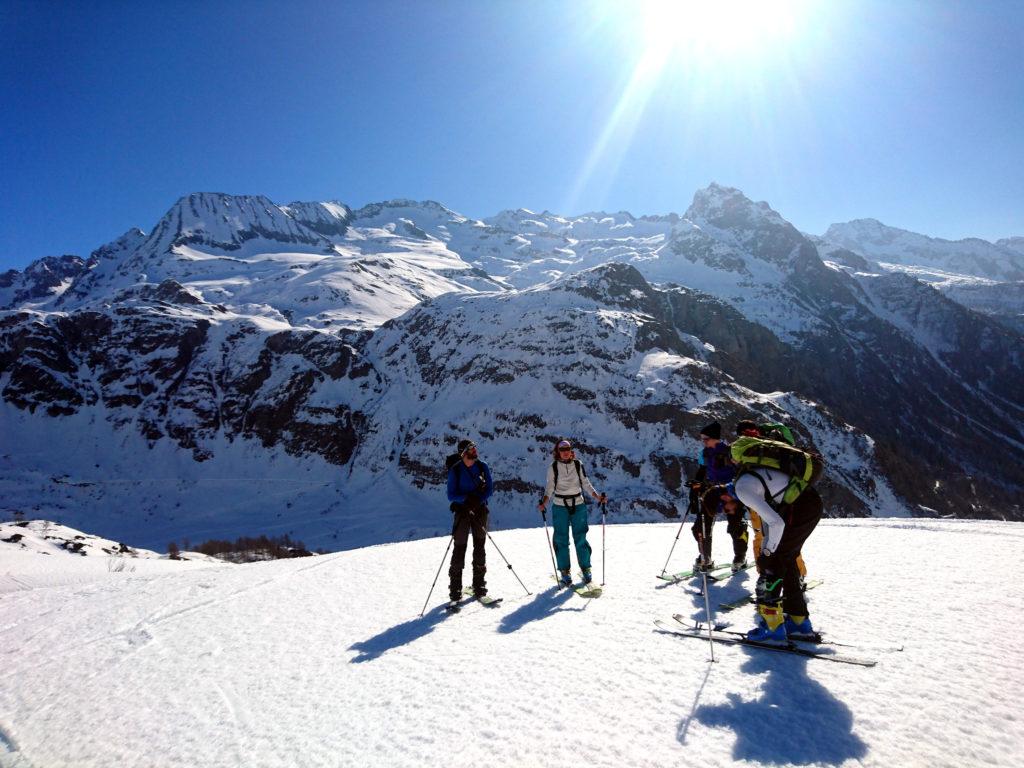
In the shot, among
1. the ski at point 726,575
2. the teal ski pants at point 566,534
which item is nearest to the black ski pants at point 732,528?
the ski at point 726,575

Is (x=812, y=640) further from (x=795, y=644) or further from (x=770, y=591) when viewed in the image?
(x=770, y=591)

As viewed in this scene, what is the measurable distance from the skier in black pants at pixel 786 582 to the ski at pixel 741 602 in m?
1.39

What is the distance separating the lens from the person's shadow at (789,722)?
365 centimetres

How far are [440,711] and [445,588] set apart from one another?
16.6 ft

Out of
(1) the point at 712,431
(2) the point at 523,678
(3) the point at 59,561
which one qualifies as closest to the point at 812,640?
(2) the point at 523,678

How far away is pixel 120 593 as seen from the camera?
1053 centimetres

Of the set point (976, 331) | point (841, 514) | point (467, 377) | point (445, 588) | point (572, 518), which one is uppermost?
point (976, 331)

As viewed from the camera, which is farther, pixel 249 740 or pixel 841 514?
pixel 841 514

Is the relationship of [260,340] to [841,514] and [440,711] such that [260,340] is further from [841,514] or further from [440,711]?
[440,711]

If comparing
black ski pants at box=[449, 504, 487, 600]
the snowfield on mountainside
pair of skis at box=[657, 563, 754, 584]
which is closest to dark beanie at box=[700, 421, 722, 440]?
pair of skis at box=[657, 563, 754, 584]

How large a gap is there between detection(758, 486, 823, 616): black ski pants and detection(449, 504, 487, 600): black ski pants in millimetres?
4518

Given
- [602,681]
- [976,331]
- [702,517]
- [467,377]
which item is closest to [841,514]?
[467,377]

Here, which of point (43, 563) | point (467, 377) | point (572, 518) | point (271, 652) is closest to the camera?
point (271, 652)

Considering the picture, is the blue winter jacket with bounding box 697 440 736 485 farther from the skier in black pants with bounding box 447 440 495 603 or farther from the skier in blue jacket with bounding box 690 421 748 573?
the skier in black pants with bounding box 447 440 495 603
